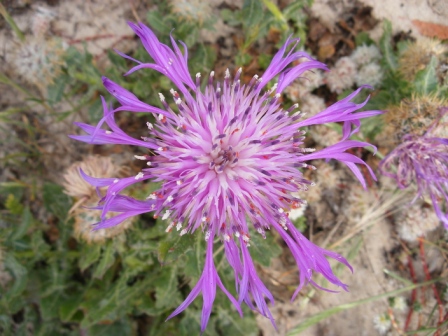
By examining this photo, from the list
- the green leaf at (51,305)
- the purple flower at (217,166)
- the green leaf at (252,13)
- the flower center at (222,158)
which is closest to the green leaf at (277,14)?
the green leaf at (252,13)

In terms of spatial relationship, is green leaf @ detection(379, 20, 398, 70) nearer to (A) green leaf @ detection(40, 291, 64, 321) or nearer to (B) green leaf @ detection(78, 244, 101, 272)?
(B) green leaf @ detection(78, 244, 101, 272)

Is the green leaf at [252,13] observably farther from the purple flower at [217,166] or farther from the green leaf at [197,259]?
the green leaf at [197,259]

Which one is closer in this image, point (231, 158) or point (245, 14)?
point (231, 158)

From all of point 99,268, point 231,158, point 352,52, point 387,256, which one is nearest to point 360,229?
point 387,256

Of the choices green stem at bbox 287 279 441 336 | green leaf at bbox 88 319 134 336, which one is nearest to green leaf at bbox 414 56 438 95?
green stem at bbox 287 279 441 336

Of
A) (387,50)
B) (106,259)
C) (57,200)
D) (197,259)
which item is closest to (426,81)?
(387,50)

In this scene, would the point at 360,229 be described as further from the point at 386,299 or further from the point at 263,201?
the point at 263,201
